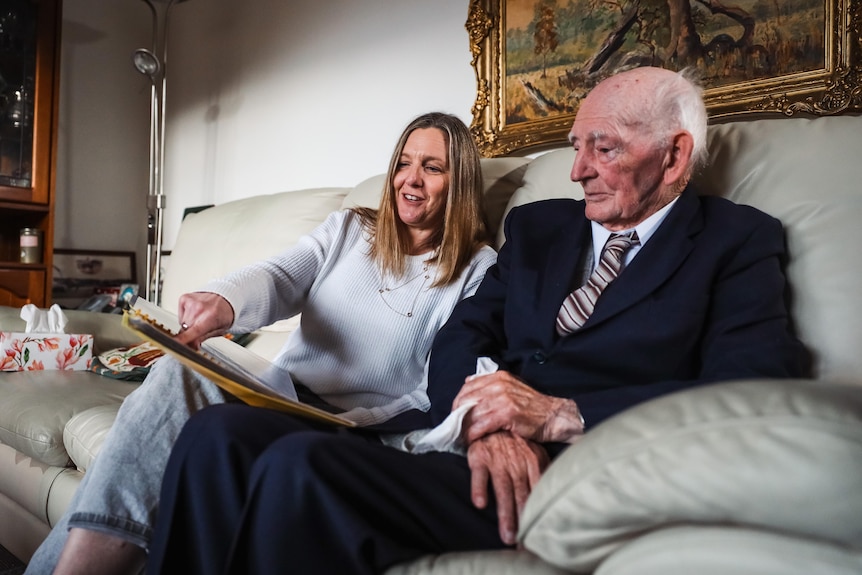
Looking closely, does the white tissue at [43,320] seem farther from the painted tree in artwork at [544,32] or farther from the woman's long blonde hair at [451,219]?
the painted tree in artwork at [544,32]

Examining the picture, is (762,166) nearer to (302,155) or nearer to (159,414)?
(159,414)

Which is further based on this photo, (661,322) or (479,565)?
(661,322)

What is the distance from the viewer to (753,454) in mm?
512

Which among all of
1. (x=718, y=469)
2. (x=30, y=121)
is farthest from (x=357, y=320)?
(x=30, y=121)

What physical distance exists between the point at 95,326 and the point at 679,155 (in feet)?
6.38

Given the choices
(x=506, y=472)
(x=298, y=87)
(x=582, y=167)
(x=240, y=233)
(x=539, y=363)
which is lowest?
(x=506, y=472)

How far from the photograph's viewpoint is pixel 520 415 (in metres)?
0.93

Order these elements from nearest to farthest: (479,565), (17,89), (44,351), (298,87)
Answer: (479,565), (44,351), (298,87), (17,89)

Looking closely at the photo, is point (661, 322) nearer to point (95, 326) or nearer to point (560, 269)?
point (560, 269)

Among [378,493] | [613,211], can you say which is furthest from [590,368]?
[378,493]

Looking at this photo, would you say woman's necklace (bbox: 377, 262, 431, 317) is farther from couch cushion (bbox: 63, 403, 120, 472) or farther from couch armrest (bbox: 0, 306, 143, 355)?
couch armrest (bbox: 0, 306, 143, 355)

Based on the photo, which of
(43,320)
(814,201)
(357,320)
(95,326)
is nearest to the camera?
(814,201)

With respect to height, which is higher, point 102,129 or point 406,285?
point 102,129

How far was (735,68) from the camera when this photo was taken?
1.49m
